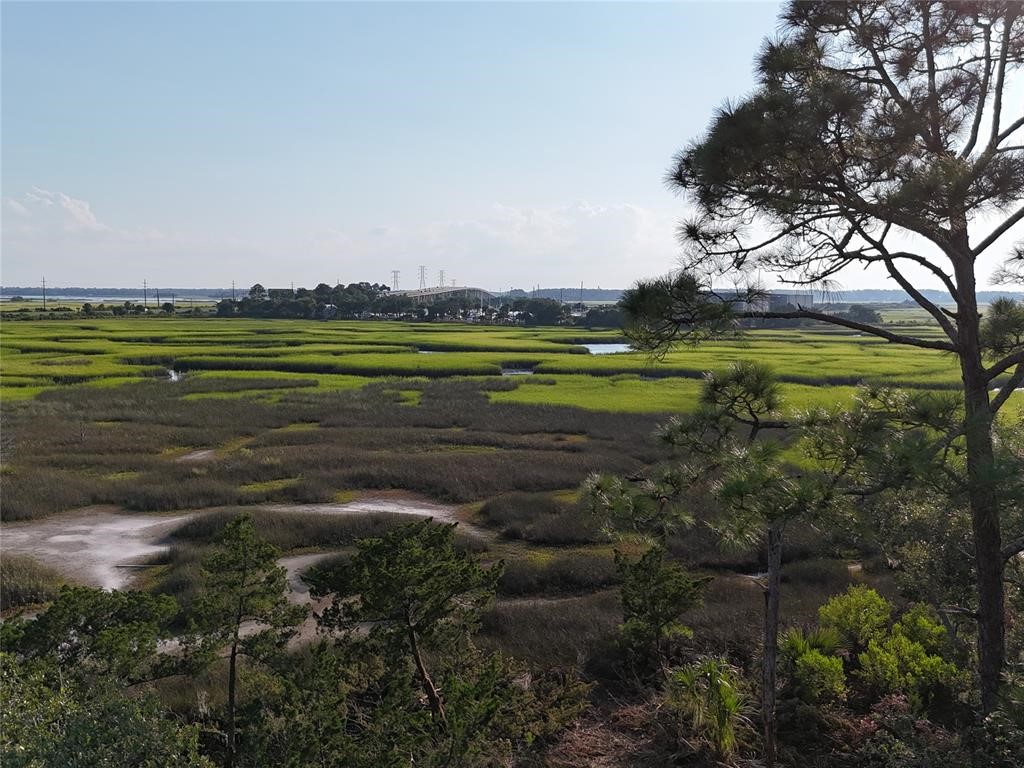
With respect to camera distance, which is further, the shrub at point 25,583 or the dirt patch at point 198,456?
the dirt patch at point 198,456

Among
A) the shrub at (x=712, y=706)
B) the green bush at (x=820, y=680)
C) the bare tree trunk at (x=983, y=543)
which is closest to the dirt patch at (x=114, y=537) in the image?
the shrub at (x=712, y=706)

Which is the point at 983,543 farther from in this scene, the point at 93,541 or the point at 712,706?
the point at 93,541

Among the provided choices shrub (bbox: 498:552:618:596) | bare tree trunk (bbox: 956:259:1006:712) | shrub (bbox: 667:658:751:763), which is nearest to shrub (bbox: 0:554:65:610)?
shrub (bbox: 498:552:618:596)

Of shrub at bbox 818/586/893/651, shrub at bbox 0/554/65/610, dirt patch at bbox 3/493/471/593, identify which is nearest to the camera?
shrub at bbox 818/586/893/651

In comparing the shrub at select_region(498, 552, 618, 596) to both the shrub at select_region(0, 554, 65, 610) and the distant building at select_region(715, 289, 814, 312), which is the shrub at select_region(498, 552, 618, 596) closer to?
the shrub at select_region(0, 554, 65, 610)

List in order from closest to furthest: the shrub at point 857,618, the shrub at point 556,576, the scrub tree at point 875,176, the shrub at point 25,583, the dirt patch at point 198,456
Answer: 1. the scrub tree at point 875,176
2. the shrub at point 857,618
3. the shrub at point 25,583
4. the shrub at point 556,576
5. the dirt patch at point 198,456

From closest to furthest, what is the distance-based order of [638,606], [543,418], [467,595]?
[467,595]
[638,606]
[543,418]

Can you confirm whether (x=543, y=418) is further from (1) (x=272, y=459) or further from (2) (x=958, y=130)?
(2) (x=958, y=130)

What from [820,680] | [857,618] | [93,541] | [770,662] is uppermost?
[770,662]

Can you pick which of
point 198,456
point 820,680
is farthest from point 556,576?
point 198,456

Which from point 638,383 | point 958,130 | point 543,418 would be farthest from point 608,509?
point 638,383

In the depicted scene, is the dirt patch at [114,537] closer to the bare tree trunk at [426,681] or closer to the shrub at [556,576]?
the shrub at [556,576]
